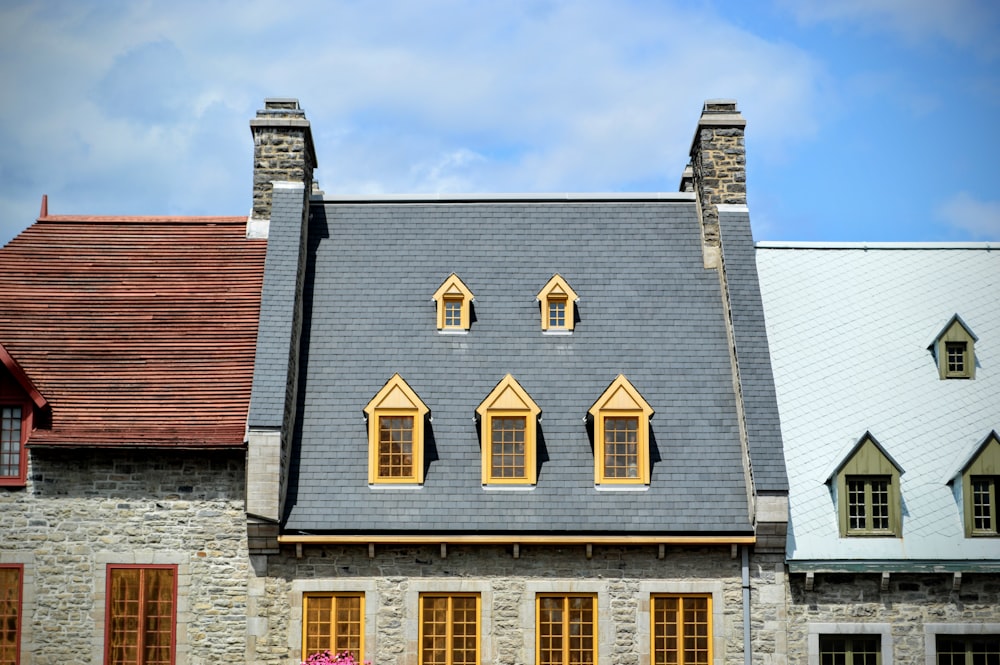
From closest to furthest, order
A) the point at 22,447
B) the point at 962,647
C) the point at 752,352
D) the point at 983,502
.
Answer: the point at 962,647 < the point at 22,447 < the point at 983,502 < the point at 752,352

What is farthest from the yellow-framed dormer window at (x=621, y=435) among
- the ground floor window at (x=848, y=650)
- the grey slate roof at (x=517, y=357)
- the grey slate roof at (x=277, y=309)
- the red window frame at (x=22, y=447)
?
the red window frame at (x=22, y=447)

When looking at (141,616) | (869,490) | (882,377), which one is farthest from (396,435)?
(882,377)

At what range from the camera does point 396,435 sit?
23.4 m

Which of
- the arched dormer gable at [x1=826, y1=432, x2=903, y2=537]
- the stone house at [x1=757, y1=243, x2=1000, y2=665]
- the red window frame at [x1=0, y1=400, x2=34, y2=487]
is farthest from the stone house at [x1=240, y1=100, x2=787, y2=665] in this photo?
the red window frame at [x1=0, y1=400, x2=34, y2=487]

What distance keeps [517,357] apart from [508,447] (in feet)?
7.20

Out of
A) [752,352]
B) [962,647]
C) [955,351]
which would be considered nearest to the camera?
[962,647]

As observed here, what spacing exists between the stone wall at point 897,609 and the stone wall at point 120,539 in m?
9.93

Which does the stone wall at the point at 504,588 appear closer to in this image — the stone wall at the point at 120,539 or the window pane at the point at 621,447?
the stone wall at the point at 120,539

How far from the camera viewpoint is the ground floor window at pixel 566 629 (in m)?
22.5

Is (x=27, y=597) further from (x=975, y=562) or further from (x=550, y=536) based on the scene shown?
(x=975, y=562)

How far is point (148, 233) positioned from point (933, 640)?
1761cm

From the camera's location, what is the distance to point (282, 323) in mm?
24156

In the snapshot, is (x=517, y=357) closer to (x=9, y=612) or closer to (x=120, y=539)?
(x=120, y=539)

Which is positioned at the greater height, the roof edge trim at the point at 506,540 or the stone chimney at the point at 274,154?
the stone chimney at the point at 274,154
